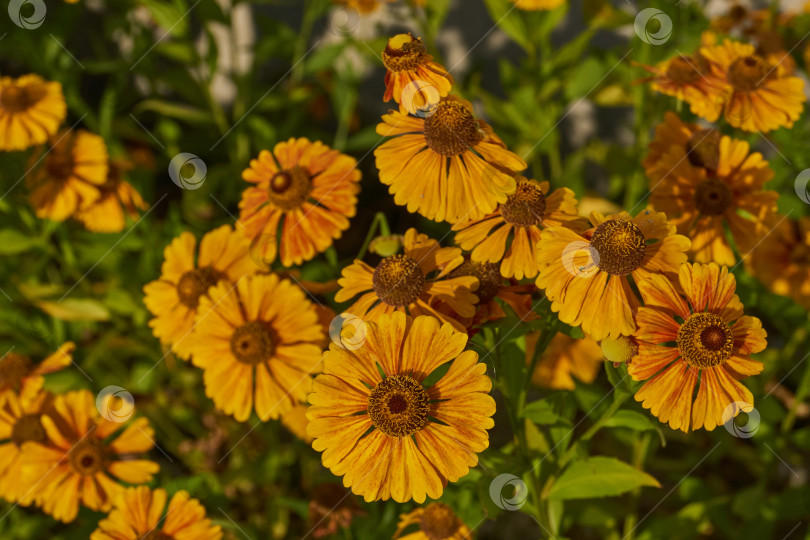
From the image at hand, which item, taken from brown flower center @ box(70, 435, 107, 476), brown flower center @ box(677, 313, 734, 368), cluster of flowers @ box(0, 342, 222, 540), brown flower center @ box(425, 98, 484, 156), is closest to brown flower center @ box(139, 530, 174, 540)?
cluster of flowers @ box(0, 342, 222, 540)

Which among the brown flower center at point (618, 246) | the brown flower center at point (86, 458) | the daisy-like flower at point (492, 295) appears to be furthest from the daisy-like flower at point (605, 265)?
the brown flower center at point (86, 458)

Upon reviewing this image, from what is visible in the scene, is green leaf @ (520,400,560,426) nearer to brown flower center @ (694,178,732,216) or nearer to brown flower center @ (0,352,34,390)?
brown flower center @ (694,178,732,216)

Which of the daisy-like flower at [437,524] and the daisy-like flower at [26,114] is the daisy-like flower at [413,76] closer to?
the daisy-like flower at [437,524]

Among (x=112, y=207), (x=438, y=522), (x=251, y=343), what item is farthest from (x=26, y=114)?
(x=438, y=522)

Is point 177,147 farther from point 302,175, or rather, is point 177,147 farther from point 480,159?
point 480,159

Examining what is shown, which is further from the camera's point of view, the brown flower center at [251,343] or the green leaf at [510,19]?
the green leaf at [510,19]

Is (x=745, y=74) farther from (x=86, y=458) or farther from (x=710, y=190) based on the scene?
(x=86, y=458)

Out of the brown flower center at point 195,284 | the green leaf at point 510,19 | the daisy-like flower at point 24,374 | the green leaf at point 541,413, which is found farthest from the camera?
the green leaf at point 510,19
